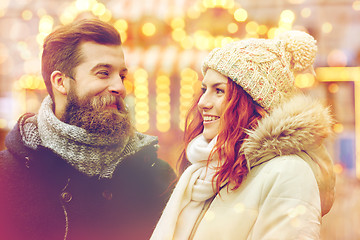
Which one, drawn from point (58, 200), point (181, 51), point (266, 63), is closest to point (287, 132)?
point (266, 63)

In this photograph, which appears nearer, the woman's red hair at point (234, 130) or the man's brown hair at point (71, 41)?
the woman's red hair at point (234, 130)

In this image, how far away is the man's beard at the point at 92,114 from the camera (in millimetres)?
1897

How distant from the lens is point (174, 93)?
6.71 metres

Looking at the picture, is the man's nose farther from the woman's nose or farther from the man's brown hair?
the woman's nose

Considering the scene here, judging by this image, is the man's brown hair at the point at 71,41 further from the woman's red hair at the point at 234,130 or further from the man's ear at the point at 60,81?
the woman's red hair at the point at 234,130

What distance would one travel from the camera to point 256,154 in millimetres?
1654

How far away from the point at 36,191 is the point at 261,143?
1.07m

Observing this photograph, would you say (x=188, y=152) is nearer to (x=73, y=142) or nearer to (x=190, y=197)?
(x=190, y=197)

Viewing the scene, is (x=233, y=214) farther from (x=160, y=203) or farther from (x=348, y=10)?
(x=348, y=10)

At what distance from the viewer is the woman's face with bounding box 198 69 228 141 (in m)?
1.80

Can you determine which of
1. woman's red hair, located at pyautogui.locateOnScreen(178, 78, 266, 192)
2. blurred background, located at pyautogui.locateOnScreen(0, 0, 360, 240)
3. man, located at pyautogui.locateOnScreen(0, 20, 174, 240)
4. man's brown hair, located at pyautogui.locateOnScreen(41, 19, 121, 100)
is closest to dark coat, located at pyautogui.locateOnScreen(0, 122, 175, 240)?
man, located at pyautogui.locateOnScreen(0, 20, 174, 240)

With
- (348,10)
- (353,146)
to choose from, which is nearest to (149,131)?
(353,146)

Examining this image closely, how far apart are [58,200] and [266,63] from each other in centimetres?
116

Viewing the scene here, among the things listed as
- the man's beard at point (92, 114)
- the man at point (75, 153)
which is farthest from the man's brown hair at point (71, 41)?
the man's beard at point (92, 114)
